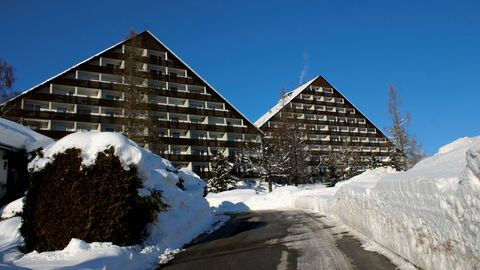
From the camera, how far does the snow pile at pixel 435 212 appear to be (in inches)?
131

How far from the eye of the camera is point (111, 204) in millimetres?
6879

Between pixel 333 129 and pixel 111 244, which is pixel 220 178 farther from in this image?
pixel 333 129

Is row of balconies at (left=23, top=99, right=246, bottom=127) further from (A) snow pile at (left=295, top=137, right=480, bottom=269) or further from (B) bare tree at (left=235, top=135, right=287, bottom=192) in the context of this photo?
(A) snow pile at (left=295, top=137, right=480, bottom=269)

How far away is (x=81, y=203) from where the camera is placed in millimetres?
6820

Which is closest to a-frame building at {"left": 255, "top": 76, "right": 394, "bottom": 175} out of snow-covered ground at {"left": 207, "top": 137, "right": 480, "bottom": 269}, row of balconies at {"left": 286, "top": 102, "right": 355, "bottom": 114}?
row of balconies at {"left": 286, "top": 102, "right": 355, "bottom": 114}

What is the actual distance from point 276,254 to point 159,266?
2384 mm

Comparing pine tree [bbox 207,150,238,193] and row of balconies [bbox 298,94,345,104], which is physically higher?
row of balconies [bbox 298,94,345,104]

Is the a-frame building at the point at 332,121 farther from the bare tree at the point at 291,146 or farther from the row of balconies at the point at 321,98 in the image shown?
the bare tree at the point at 291,146

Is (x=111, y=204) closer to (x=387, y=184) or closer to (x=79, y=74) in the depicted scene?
(x=387, y=184)

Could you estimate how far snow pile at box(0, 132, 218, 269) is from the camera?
19.3 feet

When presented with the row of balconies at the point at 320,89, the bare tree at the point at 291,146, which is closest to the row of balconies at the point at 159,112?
the bare tree at the point at 291,146

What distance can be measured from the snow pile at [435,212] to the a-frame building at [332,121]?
47984 millimetres

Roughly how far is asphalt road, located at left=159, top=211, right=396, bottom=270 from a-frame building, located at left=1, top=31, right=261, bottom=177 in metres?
23.9

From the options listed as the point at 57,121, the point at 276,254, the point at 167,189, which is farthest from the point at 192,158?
the point at 276,254
